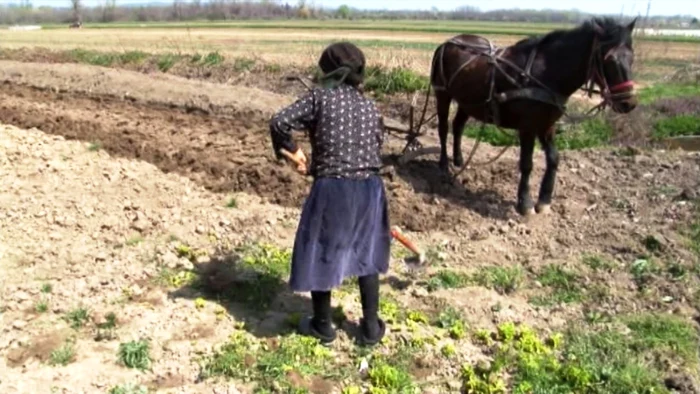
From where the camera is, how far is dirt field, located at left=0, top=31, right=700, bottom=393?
17.5 ft

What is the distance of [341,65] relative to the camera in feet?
16.5

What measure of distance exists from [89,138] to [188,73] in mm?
8194

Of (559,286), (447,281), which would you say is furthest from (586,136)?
(447,281)

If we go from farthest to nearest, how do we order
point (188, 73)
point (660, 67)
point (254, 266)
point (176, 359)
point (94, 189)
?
point (660, 67)
point (188, 73)
point (94, 189)
point (254, 266)
point (176, 359)

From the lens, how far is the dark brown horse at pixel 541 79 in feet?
23.9

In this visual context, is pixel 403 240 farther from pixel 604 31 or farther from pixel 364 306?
pixel 604 31

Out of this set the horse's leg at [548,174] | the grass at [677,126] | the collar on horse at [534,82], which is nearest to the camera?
the collar on horse at [534,82]

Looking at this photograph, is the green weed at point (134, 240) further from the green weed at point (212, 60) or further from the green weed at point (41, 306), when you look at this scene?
the green weed at point (212, 60)

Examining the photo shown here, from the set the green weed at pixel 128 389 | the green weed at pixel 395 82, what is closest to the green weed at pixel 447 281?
the green weed at pixel 128 389

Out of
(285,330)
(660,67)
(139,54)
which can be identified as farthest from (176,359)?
(660,67)

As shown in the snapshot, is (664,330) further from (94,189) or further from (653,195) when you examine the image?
(94,189)

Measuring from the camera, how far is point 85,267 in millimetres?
6594

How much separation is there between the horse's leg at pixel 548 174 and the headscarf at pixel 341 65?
359cm

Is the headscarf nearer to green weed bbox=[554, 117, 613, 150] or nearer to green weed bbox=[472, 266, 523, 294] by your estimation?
green weed bbox=[472, 266, 523, 294]
